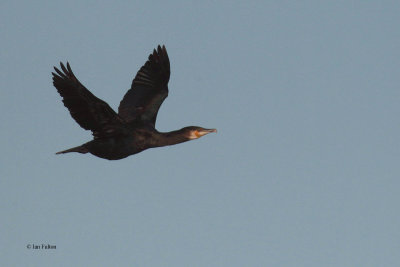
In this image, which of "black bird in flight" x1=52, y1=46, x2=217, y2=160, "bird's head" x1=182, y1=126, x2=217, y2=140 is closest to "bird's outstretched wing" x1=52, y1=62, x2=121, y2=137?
"black bird in flight" x1=52, y1=46, x2=217, y2=160

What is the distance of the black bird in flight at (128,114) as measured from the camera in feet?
44.2

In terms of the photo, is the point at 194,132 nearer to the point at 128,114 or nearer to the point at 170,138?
the point at 170,138

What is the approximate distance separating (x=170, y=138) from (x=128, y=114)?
1855 mm

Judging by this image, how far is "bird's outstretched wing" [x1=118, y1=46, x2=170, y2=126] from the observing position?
52.4 feet

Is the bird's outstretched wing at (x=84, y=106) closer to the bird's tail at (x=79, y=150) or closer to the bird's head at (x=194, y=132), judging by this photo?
the bird's tail at (x=79, y=150)

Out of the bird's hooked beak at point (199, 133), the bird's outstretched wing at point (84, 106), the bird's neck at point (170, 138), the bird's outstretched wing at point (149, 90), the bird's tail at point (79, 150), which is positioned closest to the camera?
the bird's outstretched wing at point (84, 106)

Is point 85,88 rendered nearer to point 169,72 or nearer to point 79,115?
point 79,115

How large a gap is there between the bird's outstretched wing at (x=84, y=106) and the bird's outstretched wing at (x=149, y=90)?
1518mm

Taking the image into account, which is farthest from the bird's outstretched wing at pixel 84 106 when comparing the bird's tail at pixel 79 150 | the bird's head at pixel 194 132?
the bird's head at pixel 194 132

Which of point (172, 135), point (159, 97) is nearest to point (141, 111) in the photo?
point (159, 97)

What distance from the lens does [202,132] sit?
14359 mm

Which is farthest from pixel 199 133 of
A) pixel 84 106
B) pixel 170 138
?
pixel 84 106

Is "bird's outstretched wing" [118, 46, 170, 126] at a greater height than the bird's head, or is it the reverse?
"bird's outstretched wing" [118, 46, 170, 126]

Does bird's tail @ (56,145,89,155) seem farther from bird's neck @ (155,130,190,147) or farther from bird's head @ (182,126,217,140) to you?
bird's head @ (182,126,217,140)
